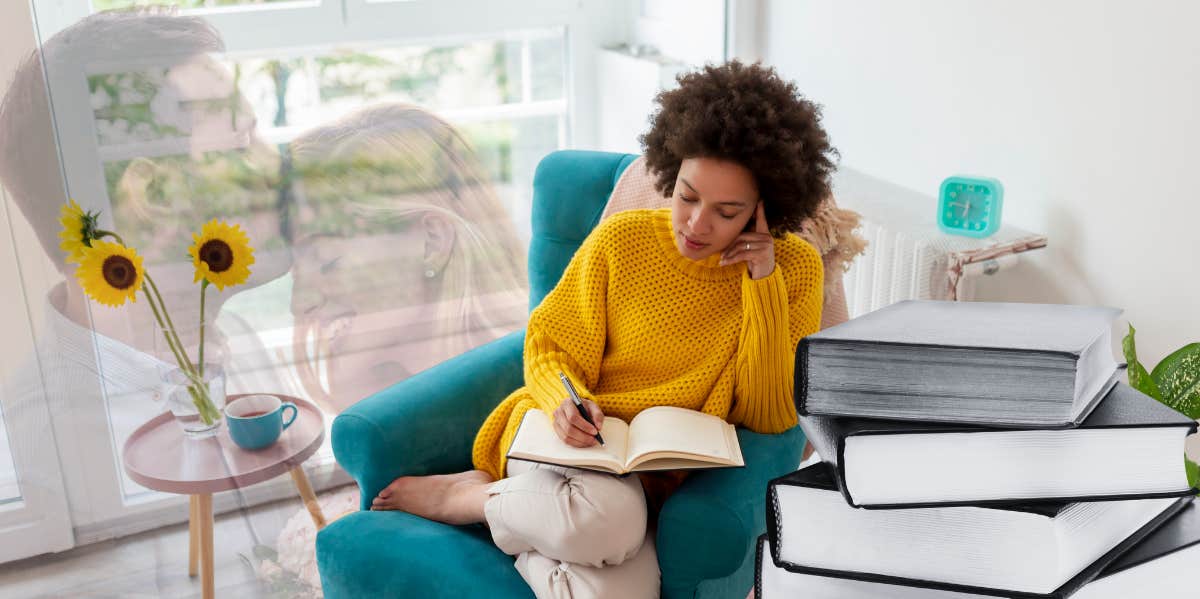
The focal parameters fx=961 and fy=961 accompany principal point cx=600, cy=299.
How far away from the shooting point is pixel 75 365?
5.82 feet

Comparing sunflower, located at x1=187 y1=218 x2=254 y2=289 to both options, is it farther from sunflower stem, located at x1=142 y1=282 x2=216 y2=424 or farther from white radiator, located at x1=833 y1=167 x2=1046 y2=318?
white radiator, located at x1=833 y1=167 x2=1046 y2=318

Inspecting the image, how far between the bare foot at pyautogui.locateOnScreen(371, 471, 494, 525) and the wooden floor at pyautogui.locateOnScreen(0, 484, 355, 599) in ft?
1.71

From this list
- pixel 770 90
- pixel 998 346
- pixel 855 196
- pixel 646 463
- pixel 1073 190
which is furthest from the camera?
pixel 855 196

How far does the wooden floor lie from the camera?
1847 millimetres

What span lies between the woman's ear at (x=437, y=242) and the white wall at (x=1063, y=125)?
3.07 feet

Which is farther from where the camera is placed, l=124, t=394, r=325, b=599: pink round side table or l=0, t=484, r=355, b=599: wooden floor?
l=0, t=484, r=355, b=599: wooden floor

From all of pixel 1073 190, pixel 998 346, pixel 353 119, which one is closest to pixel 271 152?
pixel 353 119

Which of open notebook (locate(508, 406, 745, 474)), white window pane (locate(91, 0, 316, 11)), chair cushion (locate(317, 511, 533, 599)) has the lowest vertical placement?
chair cushion (locate(317, 511, 533, 599))

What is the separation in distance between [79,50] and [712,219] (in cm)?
119

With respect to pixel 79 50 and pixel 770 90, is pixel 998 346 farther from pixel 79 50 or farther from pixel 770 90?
pixel 79 50

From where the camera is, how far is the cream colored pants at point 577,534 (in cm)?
125

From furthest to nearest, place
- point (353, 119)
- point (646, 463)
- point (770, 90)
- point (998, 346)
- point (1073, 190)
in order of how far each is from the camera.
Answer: point (353, 119) < point (1073, 190) < point (770, 90) < point (646, 463) < point (998, 346)

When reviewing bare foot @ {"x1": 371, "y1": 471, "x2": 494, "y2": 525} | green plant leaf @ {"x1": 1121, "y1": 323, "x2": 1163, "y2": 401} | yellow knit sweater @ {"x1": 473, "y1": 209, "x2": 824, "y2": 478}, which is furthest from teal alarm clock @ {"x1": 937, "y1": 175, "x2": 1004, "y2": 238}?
bare foot @ {"x1": 371, "y1": 471, "x2": 494, "y2": 525}

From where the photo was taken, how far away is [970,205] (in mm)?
1681
